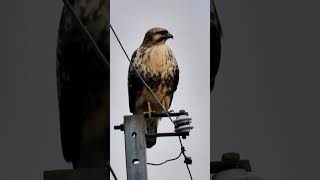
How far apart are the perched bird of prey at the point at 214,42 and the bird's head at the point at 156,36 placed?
9.4 inches

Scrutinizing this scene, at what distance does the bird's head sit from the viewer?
3.30m

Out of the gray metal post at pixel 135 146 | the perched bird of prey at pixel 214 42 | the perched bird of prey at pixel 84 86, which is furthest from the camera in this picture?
the perched bird of prey at pixel 214 42

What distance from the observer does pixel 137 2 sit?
3262mm

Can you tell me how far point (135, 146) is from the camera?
236cm

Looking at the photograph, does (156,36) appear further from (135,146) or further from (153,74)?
(135,146)

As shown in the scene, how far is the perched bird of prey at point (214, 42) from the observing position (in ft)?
11.3

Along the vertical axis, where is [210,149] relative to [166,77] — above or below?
below

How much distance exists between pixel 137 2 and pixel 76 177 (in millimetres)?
791

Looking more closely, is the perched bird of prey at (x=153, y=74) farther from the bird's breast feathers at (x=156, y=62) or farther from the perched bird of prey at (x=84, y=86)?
the perched bird of prey at (x=84, y=86)

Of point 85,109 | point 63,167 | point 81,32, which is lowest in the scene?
point 63,167

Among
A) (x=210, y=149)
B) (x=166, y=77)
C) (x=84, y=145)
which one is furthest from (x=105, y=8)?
(x=210, y=149)

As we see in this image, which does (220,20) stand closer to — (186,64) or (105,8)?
(186,64)

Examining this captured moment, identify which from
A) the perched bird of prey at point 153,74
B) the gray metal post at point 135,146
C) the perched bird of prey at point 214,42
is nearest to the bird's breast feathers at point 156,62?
the perched bird of prey at point 153,74

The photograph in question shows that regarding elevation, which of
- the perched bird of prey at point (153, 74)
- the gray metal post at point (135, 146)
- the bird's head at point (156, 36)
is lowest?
the gray metal post at point (135, 146)
